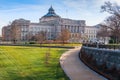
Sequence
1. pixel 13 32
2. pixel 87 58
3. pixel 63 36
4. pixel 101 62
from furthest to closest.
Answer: pixel 13 32 → pixel 63 36 → pixel 87 58 → pixel 101 62

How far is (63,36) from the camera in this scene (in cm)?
10831

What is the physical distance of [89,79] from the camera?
24.8m

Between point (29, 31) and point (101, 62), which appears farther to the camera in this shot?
point (29, 31)

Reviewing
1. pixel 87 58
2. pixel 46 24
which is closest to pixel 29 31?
pixel 46 24

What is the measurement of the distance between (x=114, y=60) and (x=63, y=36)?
269ft

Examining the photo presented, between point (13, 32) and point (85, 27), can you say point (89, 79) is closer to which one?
point (13, 32)

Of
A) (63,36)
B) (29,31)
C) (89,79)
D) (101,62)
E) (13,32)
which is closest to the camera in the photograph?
(89,79)

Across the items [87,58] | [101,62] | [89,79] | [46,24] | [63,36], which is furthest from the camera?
[46,24]

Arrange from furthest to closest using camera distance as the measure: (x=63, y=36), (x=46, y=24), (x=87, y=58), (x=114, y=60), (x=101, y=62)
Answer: (x=46, y=24) < (x=63, y=36) < (x=87, y=58) < (x=101, y=62) < (x=114, y=60)

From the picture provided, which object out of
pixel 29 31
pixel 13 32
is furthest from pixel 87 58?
pixel 29 31

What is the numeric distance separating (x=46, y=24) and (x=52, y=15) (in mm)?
12259

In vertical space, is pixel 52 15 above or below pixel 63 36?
above

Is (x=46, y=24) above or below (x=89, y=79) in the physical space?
above

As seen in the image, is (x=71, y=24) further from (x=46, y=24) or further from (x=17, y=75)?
(x=17, y=75)
